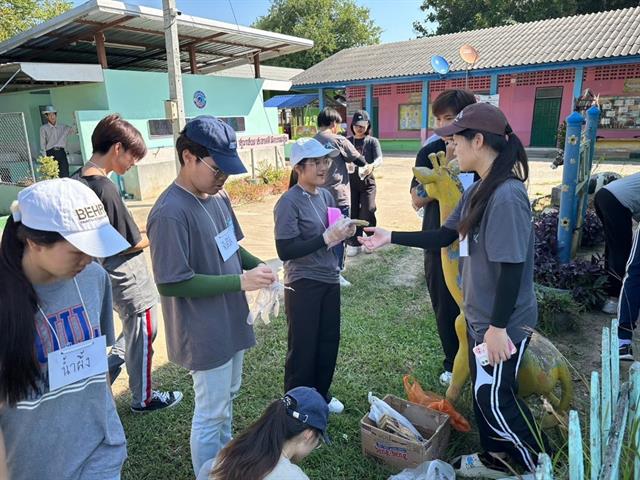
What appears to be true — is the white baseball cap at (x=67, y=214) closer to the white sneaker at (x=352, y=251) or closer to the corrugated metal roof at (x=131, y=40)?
the white sneaker at (x=352, y=251)

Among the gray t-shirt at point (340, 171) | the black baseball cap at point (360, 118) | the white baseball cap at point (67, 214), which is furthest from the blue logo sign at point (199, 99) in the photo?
the white baseball cap at point (67, 214)

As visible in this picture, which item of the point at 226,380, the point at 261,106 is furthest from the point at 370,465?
the point at 261,106

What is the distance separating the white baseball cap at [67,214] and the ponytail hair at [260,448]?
2.83 ft

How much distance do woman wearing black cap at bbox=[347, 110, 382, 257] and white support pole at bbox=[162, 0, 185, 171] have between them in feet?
9.79

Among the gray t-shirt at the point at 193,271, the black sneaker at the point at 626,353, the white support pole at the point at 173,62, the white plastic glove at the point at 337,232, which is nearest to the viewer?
the gray t-shirt at the point at 193,271

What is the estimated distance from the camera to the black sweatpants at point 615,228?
3.75 metres

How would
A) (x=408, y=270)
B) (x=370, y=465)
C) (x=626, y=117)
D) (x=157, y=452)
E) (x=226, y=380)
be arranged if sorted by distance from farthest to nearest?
(x=626, y=117)
(x=408, y=270)
(x=157, y=452)
(x=370, y=465)
(x=226, y=380)

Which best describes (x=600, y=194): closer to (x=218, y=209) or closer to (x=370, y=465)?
(x=370, y=465)

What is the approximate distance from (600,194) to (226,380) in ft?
11.2

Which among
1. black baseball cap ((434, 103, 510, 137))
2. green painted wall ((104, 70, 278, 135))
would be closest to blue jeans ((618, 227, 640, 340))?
black baseball cap ((434, 103, 510, 137))

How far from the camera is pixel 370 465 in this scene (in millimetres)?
2504

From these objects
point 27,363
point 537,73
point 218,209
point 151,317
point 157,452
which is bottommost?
point 157,452

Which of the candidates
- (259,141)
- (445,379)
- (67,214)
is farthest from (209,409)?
(259,141)

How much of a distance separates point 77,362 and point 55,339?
0.11m
